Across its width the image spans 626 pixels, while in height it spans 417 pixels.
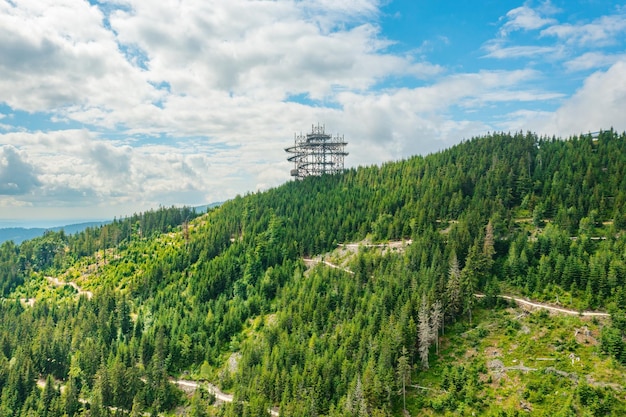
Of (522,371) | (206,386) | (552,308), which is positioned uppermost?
(552,308)

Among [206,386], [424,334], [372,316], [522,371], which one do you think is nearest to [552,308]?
[522,371]

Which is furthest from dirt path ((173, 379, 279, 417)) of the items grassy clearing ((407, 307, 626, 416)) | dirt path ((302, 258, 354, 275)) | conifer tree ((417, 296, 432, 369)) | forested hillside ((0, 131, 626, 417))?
dirt path ((302, 258, 354, 275))

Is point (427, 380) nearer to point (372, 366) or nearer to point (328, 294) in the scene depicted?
point (372, 366)

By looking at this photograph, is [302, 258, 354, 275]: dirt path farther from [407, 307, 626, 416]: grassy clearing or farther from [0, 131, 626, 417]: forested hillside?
[407, 307, 626, 416]: grassy clearing

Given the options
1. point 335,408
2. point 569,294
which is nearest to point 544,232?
point 569,294

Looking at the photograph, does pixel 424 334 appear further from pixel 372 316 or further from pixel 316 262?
pixel 316 262

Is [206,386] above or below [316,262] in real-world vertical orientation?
below

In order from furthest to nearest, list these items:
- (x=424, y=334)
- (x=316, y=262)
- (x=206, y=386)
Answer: (x=316, y=262) < (x=206, y=386) < (x=424, y=334)

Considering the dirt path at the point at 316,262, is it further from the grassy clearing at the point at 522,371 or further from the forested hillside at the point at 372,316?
the grassy clearing at the point at 522,371

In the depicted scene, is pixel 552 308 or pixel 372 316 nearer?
pixel 552 308
